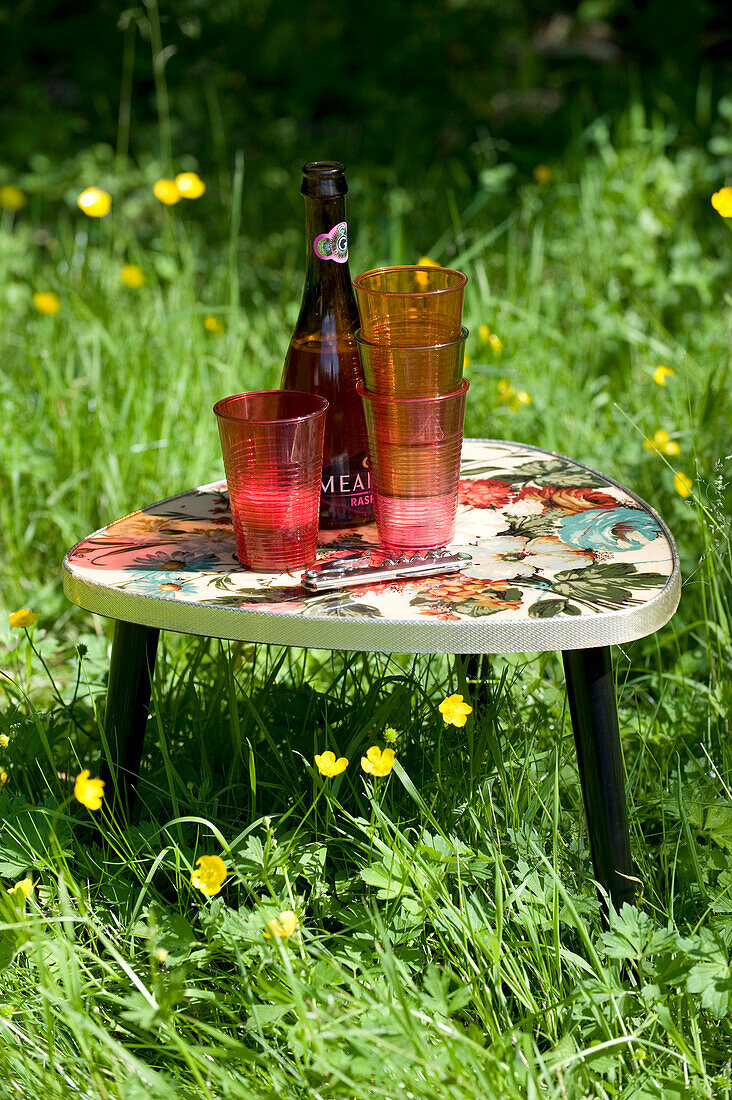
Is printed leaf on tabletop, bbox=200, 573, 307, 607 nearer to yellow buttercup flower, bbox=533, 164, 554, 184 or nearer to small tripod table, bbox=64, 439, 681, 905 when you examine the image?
small tripod table, bbox=64, 439, 681, 905

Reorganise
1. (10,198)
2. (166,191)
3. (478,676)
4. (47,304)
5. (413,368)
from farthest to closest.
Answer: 1. (10,198)
2. (47,304)
3. (166,191)
4. (478,676)
5. (413,368)

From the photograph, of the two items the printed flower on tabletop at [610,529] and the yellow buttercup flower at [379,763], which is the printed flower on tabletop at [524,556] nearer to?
the printed flower on tabletop at [610,529]

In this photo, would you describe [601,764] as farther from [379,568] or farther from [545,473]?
[545,473]

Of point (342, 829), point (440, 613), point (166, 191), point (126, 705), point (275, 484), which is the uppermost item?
point (166, 191)

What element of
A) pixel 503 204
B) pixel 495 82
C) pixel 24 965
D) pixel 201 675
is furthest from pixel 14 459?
pixel 495 82

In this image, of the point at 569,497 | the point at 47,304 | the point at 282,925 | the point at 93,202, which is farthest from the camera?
the point at 47,304

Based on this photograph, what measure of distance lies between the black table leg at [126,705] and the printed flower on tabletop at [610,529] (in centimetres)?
57

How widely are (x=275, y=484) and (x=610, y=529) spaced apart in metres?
0.45

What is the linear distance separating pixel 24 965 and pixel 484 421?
→ 157 centimetres

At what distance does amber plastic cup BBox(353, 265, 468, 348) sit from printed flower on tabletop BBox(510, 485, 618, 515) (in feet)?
0.89

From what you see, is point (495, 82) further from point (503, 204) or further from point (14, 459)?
point (14, 459)

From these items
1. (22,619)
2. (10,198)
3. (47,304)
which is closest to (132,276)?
(47,304)

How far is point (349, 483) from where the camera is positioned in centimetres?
158

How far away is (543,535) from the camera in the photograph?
4.96 ft
